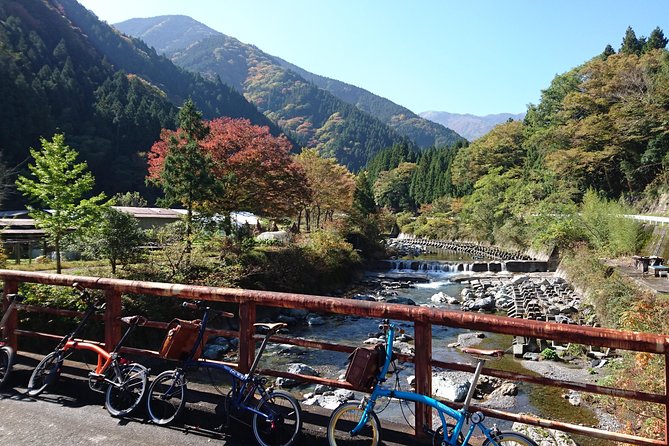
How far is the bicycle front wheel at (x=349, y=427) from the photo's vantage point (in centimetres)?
296

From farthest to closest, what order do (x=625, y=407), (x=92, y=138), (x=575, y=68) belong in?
(x=92, y=138), (x=575, y=68), (x=625, y=407)

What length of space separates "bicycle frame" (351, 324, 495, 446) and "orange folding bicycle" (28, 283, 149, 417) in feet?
6.04

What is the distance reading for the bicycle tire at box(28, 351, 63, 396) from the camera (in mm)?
3988

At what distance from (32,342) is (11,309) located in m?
5.46

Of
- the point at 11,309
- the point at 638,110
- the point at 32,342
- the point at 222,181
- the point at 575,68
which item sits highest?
the point at 575,68

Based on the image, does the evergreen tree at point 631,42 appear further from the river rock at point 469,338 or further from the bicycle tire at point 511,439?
the bicycle tire at point 511,439

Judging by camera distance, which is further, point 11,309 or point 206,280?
point 206,280

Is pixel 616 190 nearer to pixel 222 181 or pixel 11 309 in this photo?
pixel 222 181

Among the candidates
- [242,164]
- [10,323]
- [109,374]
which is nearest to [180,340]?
[109,374]

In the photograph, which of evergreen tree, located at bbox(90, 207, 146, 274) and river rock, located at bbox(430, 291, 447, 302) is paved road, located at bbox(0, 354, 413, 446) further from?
river rock, located at bbox(430, 291, 447, 302)

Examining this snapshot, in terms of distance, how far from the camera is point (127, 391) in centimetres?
367

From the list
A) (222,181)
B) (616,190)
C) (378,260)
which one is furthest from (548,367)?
(616,190)

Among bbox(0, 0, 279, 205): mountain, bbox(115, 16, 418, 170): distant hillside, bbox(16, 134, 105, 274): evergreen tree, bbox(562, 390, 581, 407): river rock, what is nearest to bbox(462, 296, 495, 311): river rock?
bbox(562, 390, 581, 407): river rock

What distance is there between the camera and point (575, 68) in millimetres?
42719
